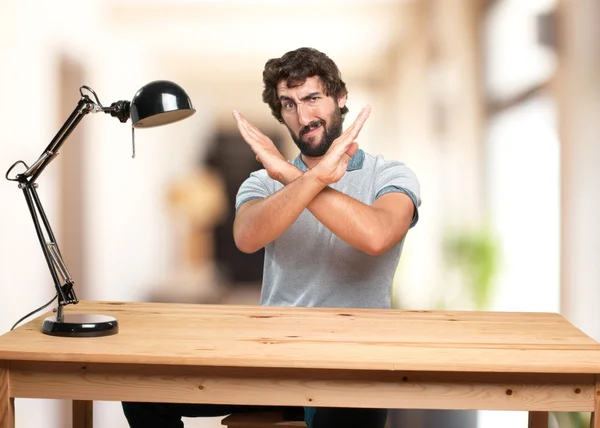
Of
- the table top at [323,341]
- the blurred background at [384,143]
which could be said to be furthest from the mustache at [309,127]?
the blurred background at [384,143]

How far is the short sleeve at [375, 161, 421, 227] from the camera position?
98.3 inches

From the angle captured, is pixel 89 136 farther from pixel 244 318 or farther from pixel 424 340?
pixel 424 340

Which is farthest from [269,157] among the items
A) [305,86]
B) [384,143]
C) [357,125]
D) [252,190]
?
[384,143]

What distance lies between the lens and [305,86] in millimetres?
2783

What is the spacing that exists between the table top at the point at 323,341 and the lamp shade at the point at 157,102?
0.50 metres

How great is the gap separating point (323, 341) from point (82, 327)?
1.77 ft

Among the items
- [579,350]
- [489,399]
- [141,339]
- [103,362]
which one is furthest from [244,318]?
[579,350]

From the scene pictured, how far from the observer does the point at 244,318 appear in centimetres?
212

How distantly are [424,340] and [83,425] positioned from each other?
1.22 meters

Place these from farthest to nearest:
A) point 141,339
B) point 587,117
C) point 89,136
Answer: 1. point 89,136
2. point 587,117
3. point 141,339

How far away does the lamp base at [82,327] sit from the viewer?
1.85 meters

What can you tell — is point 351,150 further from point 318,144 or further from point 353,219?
point 318,144

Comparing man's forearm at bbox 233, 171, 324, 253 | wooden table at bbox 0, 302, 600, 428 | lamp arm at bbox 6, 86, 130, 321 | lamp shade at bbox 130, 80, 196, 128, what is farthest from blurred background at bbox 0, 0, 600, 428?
wooden table at bbox 0, 302, 600, 428

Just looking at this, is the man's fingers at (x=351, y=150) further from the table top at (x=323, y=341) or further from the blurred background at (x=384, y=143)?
the blurred background at (x=384, y=143)
